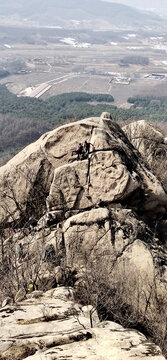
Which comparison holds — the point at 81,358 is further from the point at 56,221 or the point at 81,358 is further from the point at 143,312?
the point at 56,221

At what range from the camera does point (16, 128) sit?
343 ft

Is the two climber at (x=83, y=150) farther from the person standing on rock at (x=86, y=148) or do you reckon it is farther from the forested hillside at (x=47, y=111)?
the forested hillside at (x=47, y=111)

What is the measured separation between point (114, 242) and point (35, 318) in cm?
520

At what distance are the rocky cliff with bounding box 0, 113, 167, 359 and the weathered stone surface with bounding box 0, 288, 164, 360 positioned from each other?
1.55 meters

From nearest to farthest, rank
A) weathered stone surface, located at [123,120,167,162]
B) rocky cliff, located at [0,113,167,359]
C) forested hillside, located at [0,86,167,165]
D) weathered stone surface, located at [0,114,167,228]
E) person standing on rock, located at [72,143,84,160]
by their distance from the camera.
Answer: rocky cliff, located at [0,113,167,359], weathered stone surface, located at [0,114,167,228], person standing on rock, located at [72,143,84,160], weathered stone surface, located at [123,120,167,162], forested hillside, located at [0,86,167,165]

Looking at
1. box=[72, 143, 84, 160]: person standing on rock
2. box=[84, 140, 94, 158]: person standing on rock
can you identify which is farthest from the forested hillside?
box=[84, 140, 94, 158]: person standing on rock

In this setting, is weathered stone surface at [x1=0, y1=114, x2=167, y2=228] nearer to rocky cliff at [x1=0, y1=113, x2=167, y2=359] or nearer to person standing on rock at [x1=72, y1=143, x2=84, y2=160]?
rocky cliff at [x1=0, y1=113, x2=167, y2=359]

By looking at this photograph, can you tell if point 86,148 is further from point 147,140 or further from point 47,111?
point 47,111

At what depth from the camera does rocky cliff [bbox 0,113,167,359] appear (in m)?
13.8

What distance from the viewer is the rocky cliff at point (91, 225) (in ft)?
45.2

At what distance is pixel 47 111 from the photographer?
11550 centimetres

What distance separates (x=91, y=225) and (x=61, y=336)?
244 inches

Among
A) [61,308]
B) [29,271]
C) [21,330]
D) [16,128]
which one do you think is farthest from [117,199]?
[16,128]

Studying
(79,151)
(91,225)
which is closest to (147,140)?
(79,151)
